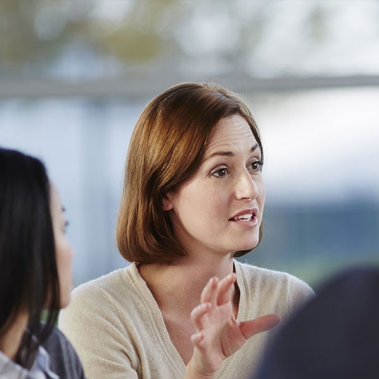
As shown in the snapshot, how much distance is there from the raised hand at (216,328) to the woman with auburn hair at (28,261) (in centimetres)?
30

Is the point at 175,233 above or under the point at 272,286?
above

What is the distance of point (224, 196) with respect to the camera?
197 cm

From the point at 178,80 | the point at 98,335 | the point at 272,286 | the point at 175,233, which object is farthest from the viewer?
the point at 178,80

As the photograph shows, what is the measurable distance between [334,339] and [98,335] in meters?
1.36

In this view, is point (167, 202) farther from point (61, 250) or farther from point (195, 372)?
point (61, 250)

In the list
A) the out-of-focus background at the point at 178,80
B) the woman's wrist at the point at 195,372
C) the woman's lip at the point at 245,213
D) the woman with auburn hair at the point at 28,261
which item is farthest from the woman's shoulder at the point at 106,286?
the out-of-focus background at the point at 178,80

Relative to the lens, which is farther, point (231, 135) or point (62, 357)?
point (231, 135)

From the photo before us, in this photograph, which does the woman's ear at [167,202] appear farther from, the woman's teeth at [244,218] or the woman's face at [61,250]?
the woman's face at [61,250]

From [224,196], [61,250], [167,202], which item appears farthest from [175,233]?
[61,250]

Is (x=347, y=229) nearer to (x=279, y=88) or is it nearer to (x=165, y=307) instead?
(x=279, y=88)

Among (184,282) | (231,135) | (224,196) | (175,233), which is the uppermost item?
(231,135)

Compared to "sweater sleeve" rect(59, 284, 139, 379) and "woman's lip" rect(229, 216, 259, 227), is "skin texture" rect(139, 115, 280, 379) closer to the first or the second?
"woman's lip" rect(229, 216, 259, 227)

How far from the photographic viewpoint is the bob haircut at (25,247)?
1240 mm

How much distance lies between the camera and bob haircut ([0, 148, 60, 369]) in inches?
48.8
